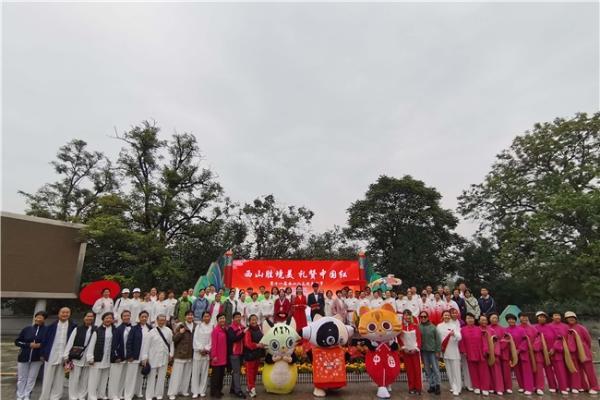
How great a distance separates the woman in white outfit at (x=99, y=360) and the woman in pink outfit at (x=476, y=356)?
687 centimetres

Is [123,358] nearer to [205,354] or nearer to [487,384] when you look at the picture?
[205,354]

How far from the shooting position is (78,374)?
6.43m

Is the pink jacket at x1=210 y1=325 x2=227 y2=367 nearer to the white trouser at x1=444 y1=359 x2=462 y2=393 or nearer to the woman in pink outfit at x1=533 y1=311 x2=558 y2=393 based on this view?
the white trouser at x1=444 y1=359 x2=462 y2=393

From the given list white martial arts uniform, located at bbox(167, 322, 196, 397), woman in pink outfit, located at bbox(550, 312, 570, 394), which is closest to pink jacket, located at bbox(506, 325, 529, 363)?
woman in pink outfit, located at bbox(550, 312, 570, 394)

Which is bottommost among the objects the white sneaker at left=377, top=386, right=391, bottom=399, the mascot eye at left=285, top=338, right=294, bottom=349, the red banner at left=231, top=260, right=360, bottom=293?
the white sneaker at left=377, top=386, right=391, bottom=399

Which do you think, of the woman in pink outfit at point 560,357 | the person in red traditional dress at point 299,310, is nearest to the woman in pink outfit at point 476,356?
the woman in pink outfit at point 560,357

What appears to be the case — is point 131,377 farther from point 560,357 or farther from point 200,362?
point 560,357

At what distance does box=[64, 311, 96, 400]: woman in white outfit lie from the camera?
6.36 meters

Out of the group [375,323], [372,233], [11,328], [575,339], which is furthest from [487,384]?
[11,328]

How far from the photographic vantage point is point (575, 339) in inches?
276

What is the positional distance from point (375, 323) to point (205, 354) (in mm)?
3355

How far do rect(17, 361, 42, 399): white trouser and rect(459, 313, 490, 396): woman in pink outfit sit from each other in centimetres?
813

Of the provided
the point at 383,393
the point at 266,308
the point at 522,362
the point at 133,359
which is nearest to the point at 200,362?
the point at 133,359

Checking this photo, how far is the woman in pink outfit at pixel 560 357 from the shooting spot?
22.5 ft
